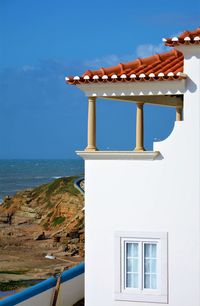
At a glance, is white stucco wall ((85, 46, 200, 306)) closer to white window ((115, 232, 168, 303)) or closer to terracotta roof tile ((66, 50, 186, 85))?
white window ((115, 232, 168, 303))

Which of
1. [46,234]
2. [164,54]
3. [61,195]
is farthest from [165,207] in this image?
[61,195]

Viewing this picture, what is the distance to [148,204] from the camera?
47.5 ft

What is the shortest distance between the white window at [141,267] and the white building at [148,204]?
0.02m

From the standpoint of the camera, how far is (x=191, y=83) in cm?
1420

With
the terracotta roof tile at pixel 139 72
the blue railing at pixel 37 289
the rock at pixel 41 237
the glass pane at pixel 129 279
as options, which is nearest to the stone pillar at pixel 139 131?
the terracotta roof tile at pixel 139 72

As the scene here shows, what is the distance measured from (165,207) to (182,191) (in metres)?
0.45

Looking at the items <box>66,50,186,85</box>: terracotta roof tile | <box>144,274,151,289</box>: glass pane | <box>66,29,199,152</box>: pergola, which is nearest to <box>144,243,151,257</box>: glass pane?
<box>144,274,151,289</box>: glass pane

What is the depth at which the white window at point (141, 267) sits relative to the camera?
14411 mm

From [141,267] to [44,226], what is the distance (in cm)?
4288

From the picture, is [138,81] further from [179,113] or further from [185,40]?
[179,113]

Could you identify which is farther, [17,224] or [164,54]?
[17,224]

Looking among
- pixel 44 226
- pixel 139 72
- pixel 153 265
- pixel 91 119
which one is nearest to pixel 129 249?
pixel 153 265

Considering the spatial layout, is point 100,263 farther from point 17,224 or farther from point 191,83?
point 17,224

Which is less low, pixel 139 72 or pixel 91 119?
pixel 139 72
